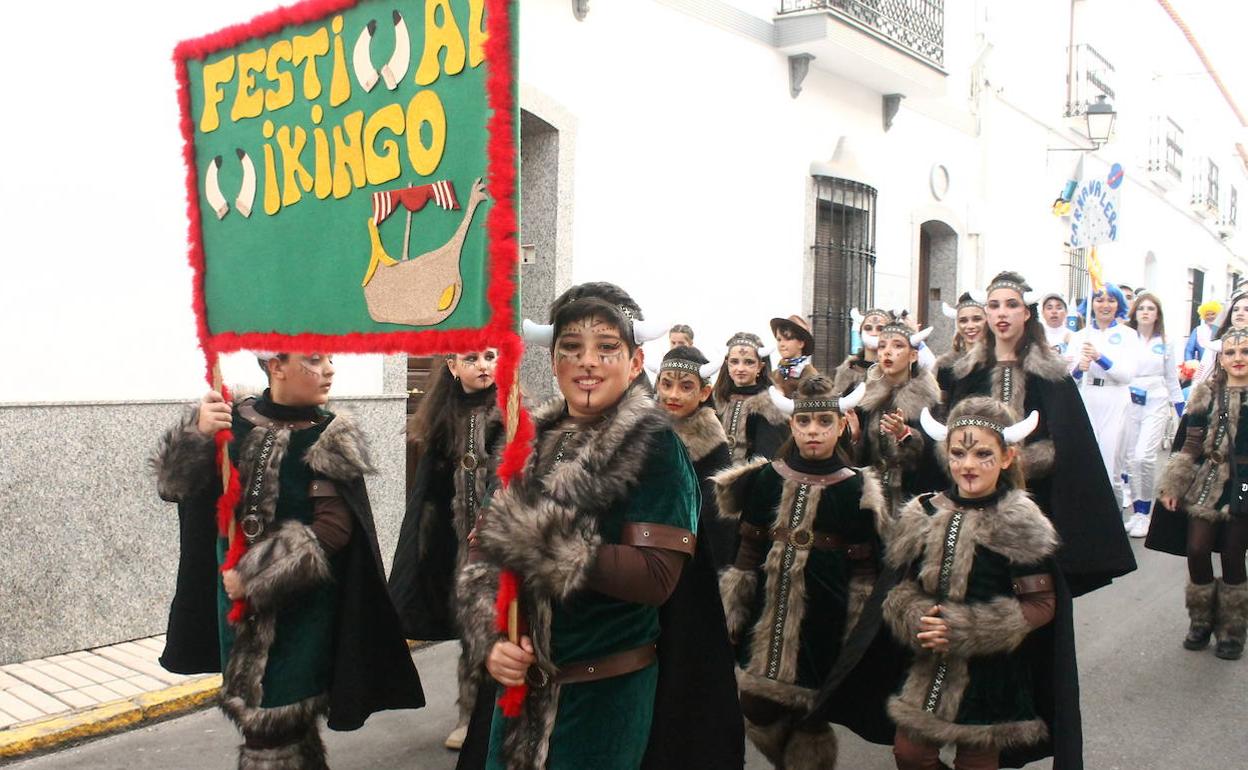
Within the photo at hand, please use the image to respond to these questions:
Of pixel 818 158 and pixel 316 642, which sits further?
pixel 818 158

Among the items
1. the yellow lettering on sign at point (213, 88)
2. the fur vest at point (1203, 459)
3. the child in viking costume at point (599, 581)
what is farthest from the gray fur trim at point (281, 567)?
the fur vest at point (1203, 459)

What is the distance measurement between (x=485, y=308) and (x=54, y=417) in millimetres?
4071

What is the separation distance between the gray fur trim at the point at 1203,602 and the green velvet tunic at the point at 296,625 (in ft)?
17.2

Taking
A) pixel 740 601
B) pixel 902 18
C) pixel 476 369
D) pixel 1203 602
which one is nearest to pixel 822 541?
pixel 740 601

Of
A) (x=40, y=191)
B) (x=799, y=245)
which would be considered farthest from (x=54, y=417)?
(x=799, y=245)

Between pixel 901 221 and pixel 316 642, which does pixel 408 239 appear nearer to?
pixel 316 642

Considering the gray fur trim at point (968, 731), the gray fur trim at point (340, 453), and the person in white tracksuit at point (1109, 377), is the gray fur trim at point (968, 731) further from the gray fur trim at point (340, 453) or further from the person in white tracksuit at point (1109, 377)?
the person in white tracksuit at point (1109, 377)

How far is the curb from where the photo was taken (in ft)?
15.7

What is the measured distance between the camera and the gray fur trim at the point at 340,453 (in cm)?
360

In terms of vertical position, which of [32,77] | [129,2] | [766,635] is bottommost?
[766,635]

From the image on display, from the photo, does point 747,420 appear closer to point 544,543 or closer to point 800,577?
point 800,577

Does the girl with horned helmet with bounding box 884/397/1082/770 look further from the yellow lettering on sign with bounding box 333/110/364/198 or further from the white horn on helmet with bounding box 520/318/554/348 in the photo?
the yellow lettering on sign with bounding box 333/110/364/198

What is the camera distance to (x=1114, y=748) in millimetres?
4941

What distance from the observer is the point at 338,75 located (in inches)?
126
